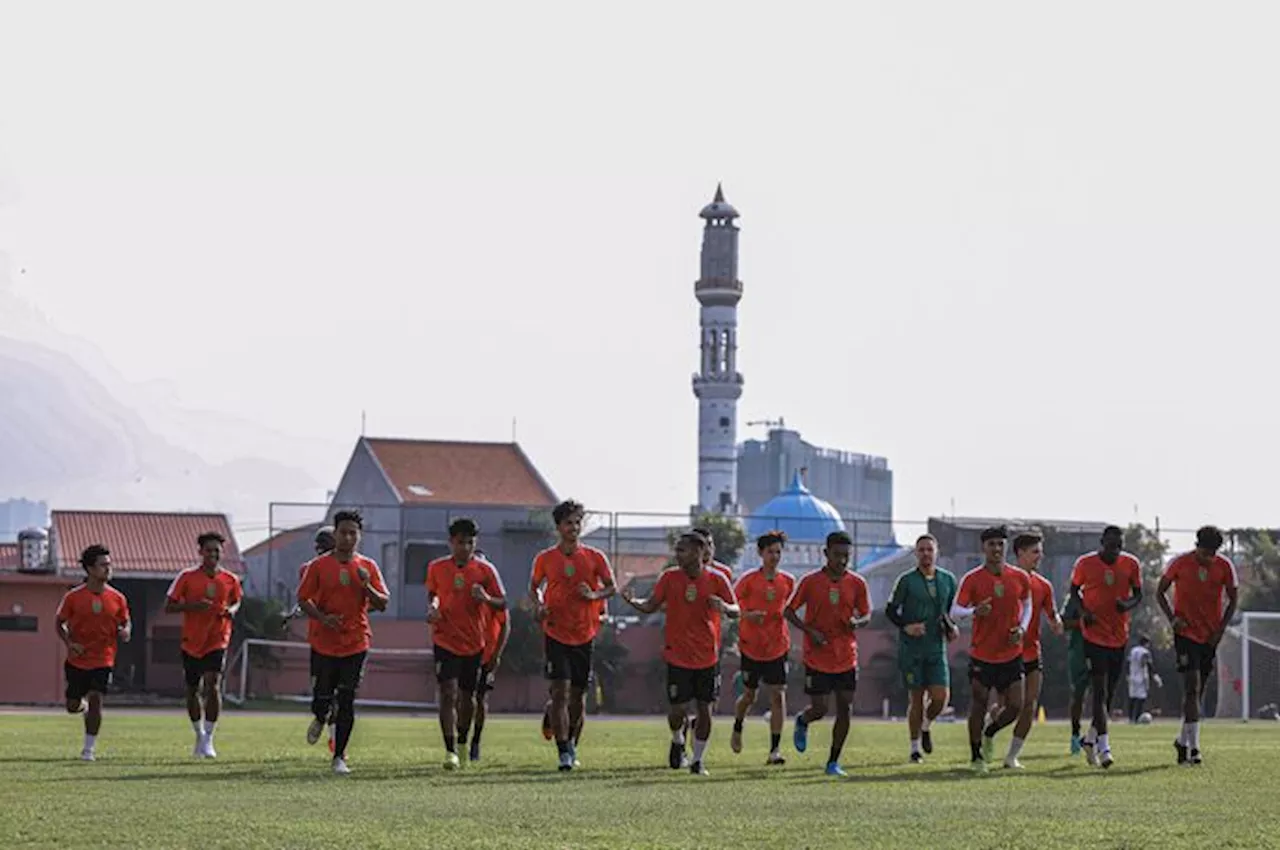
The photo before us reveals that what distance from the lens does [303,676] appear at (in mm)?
67312

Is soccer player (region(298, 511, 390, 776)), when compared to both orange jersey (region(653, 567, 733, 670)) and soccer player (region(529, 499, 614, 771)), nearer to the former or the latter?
soccer player (region(529, 499, 614, 771))

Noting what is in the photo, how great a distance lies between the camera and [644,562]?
87.8 meters

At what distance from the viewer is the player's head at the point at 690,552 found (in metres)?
22.1

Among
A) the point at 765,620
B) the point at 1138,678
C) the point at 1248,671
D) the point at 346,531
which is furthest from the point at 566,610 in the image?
the point at 1248,671

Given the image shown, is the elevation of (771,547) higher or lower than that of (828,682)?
higher

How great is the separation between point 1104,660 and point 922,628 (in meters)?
1.92

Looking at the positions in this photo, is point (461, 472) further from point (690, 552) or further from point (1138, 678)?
point (690, 552)

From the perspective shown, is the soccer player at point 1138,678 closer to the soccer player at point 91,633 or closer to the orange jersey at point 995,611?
the orange jersey at point 995,611

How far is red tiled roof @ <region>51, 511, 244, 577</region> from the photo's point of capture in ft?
250

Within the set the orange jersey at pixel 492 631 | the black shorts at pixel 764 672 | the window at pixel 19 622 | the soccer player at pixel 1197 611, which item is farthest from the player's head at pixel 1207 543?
the window at pixel 19 622

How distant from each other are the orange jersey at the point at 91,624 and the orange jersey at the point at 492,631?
3790mm

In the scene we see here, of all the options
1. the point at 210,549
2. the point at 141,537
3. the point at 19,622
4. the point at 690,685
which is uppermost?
the point at 141,537

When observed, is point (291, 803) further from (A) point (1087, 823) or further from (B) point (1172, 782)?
(B) point (1172, 782)

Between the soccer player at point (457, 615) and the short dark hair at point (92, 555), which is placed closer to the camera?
the soccer player at point (457, 615)
